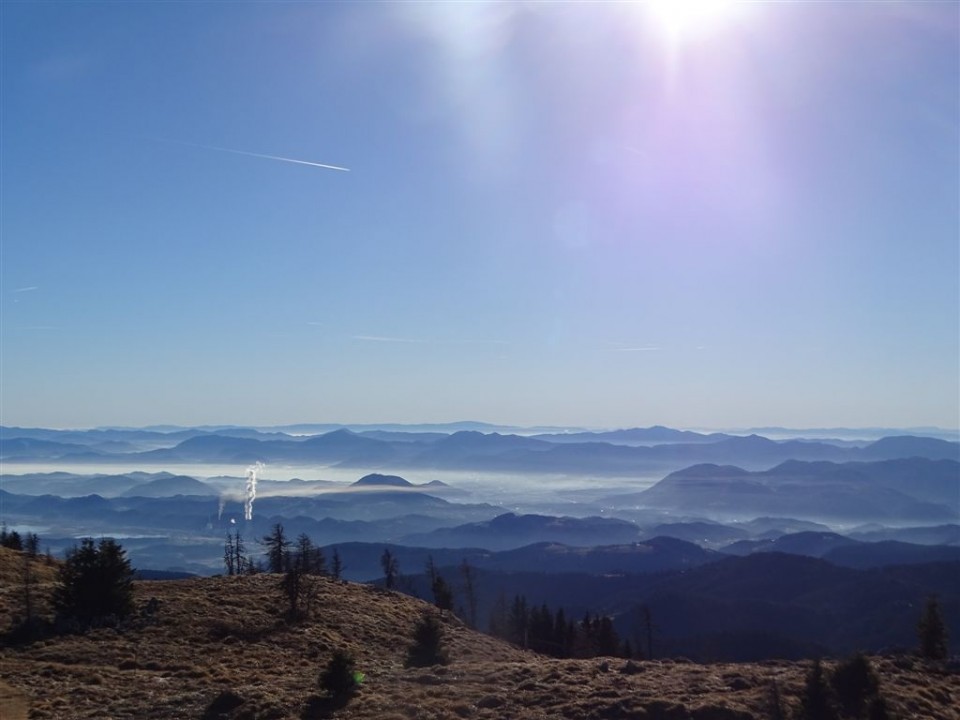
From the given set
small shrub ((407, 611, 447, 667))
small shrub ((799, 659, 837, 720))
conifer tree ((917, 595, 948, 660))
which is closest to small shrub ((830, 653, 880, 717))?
small shrub ((799, 659, 837, 720))

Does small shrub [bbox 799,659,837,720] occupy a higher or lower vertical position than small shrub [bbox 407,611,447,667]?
higher

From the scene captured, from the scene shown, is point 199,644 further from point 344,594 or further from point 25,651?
point 344,594

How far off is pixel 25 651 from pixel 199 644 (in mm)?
7421

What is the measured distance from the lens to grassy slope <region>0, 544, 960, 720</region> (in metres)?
23.4

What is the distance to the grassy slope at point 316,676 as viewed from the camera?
2339cm

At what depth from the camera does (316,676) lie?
3019 centimetres

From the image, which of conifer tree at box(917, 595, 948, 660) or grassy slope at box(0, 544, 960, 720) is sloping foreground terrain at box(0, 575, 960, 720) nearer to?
grassy slope at box(0, 544, 960, 720)

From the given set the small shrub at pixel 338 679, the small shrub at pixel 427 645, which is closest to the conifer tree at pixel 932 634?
the small shrub at pixel 427 645

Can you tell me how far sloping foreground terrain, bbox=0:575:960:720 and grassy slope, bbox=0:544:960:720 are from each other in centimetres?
7

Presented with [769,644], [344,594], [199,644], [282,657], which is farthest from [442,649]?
[769,644]

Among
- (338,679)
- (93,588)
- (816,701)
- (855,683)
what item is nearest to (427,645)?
(338,679)

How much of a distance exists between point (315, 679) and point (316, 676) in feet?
3.21

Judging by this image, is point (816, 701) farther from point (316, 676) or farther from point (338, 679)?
point (316, 676)

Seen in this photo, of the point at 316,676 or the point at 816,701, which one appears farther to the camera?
the point at 316,676
